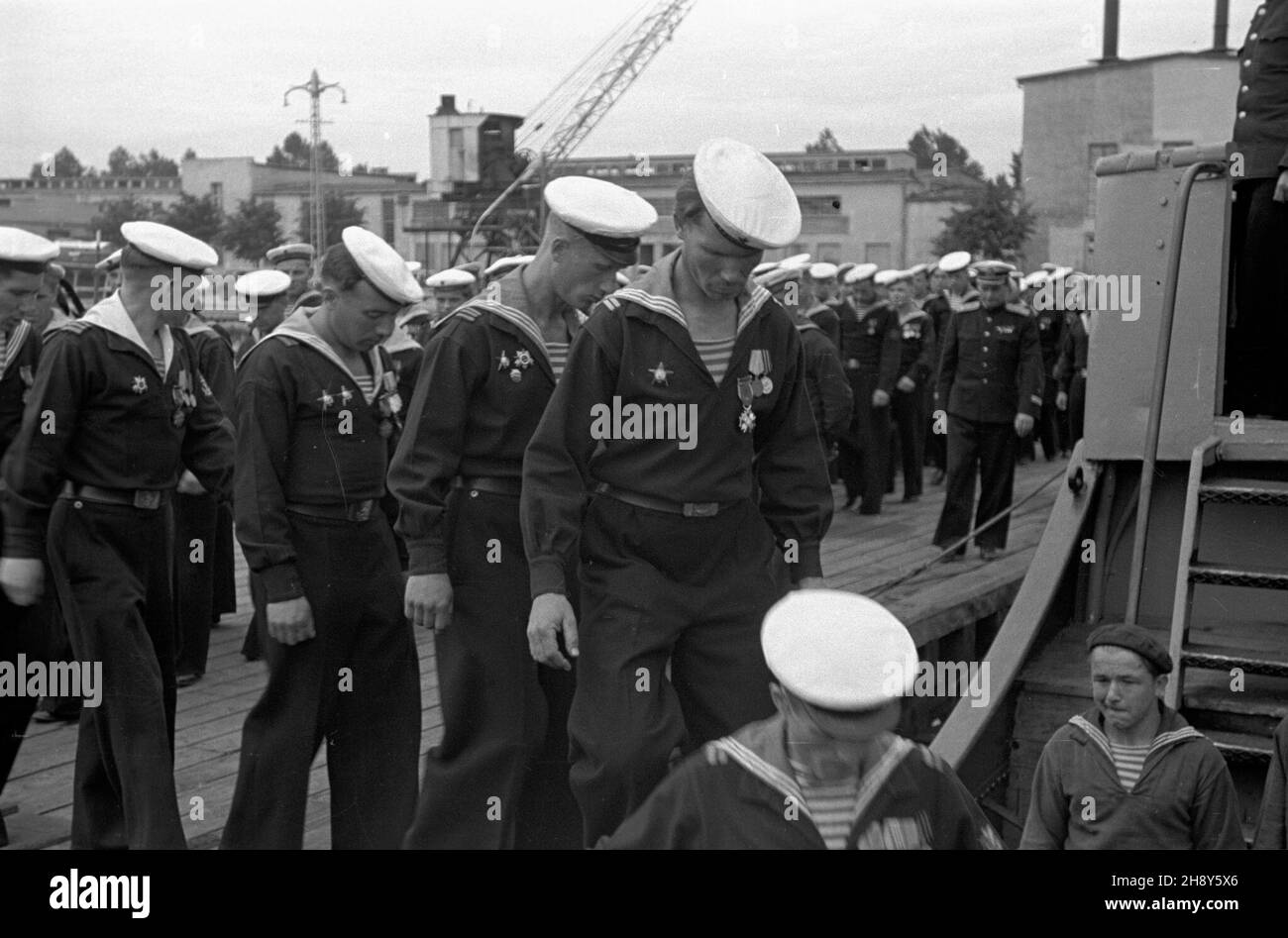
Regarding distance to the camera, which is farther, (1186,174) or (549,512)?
(1186,174)

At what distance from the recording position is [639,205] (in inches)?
183

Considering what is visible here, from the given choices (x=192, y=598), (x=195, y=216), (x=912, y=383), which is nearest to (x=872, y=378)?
(x=912, y=383)

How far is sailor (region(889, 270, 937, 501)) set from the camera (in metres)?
13.8

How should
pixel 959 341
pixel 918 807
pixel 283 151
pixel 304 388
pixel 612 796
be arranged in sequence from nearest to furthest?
pixel 918 807, pixel 612 796, pixel 304 388, pixel 283 151, pixel 959 341

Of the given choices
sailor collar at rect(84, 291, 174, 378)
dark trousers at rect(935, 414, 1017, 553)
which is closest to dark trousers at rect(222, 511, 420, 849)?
sailor collar at rect(84, 291, 174, 378)

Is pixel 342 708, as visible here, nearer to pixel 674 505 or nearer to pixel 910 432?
pixel 674 505

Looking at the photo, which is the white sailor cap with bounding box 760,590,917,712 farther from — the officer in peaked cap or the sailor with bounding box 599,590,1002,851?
the officer in peaked cap

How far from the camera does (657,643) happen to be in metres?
4.05

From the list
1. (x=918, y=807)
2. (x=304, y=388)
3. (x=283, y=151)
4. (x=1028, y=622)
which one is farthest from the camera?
(x=1028, y=622)

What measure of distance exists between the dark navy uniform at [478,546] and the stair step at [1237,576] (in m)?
2.14

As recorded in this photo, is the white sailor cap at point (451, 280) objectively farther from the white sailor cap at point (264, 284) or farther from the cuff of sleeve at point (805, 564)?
the cuff of sleeve at point (805, 564)
